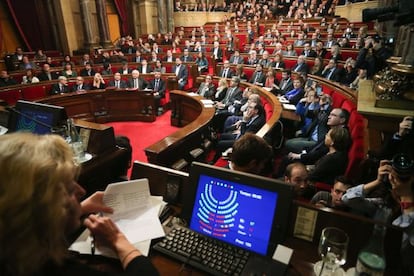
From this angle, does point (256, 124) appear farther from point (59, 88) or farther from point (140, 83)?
point (59, 88)

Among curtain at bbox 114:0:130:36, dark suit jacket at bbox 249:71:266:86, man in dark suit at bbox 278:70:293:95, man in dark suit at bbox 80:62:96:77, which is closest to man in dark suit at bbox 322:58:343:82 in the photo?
man in dark suit at bbox 278:70:293:95

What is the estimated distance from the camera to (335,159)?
248 centimetres

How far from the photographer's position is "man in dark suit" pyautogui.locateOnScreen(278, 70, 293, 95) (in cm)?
590

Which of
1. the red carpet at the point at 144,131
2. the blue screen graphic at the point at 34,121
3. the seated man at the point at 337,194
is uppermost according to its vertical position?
the blue screen graphic at the point at 34,121

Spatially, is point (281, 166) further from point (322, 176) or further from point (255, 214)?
point (255, 214)

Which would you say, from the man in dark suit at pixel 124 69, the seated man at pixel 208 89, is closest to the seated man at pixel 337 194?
the seated man at pixel 208 89

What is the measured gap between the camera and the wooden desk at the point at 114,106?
5629 mm

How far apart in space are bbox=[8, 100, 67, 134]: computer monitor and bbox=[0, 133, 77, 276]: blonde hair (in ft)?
4.06

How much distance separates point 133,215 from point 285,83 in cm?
534

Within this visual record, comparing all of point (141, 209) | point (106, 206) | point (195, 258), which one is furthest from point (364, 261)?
point (106, 206)

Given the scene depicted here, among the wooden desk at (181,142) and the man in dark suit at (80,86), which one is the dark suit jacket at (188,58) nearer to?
the man in dark suit at (80,86)

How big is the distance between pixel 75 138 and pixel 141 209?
0.92 metres

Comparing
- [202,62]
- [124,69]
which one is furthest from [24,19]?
[202,62]

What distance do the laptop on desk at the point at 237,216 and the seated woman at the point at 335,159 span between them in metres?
1.66
